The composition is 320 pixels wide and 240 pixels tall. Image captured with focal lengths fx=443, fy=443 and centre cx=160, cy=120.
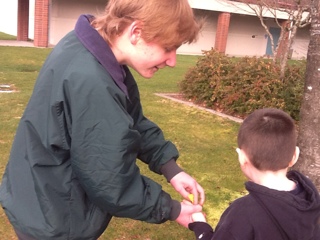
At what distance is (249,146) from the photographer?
1.80 metres

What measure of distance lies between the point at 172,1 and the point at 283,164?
77cm

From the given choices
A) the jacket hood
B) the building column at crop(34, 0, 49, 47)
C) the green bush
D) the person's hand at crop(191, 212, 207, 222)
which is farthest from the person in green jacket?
the building column at crop(34, 0, 49, 47)

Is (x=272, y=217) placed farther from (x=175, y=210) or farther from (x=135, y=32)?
(x=135, y=32)

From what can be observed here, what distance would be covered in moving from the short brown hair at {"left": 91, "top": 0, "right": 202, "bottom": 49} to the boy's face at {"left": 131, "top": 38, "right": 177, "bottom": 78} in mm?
30

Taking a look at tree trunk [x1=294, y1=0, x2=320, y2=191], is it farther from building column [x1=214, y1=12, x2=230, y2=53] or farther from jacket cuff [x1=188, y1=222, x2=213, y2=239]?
building column [x1=214, y1=12, x2=230, y2=53]

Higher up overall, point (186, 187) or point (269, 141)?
point (269, 141)

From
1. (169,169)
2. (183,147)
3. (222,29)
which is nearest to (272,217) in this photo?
(169,169)

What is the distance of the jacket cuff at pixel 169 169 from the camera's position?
7.14ft

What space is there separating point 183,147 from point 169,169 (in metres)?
3.82

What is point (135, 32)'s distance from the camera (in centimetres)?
170

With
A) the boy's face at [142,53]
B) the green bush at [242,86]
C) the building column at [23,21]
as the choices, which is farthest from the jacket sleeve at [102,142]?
the building column at [23,21]

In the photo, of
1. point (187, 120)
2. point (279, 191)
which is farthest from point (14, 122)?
point (279, 191)

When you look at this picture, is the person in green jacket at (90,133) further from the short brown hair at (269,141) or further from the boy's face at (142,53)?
the short brown hair at (269,141)

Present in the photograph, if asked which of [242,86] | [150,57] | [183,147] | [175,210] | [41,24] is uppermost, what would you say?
[150,57]
